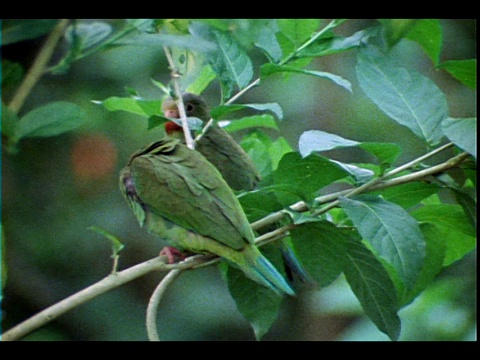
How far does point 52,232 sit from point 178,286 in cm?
66

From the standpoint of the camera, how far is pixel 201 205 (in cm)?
160

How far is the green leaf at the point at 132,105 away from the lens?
161 cm

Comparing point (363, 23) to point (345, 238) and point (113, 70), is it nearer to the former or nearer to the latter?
point (113, 70)

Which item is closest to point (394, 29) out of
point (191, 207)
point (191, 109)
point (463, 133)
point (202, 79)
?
point (463, 133)

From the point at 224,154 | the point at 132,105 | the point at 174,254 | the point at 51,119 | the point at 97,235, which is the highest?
the point at 51,119

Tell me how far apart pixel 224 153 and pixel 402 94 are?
956mm

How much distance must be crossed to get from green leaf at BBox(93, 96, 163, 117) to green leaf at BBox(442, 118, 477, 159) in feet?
2.20

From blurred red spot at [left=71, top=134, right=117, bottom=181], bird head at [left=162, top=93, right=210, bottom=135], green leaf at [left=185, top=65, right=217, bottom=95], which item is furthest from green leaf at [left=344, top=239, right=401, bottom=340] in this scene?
blurred red spot at [left=71, top=134, right=117, bottom=181]

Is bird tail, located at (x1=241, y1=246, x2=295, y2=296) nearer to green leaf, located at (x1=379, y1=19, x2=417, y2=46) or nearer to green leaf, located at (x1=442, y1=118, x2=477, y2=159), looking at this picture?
green leaf, located at (x1=442, y1=118, x2=477, y2=159)

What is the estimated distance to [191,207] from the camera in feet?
5.31

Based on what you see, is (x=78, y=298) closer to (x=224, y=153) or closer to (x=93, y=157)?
(x=224, y=153)

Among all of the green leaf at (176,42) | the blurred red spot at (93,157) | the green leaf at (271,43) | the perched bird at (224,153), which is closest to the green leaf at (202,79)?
the green leaf at (271,43)

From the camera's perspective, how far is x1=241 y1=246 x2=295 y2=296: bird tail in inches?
56.5

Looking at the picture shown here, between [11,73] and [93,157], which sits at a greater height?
[11,73]
